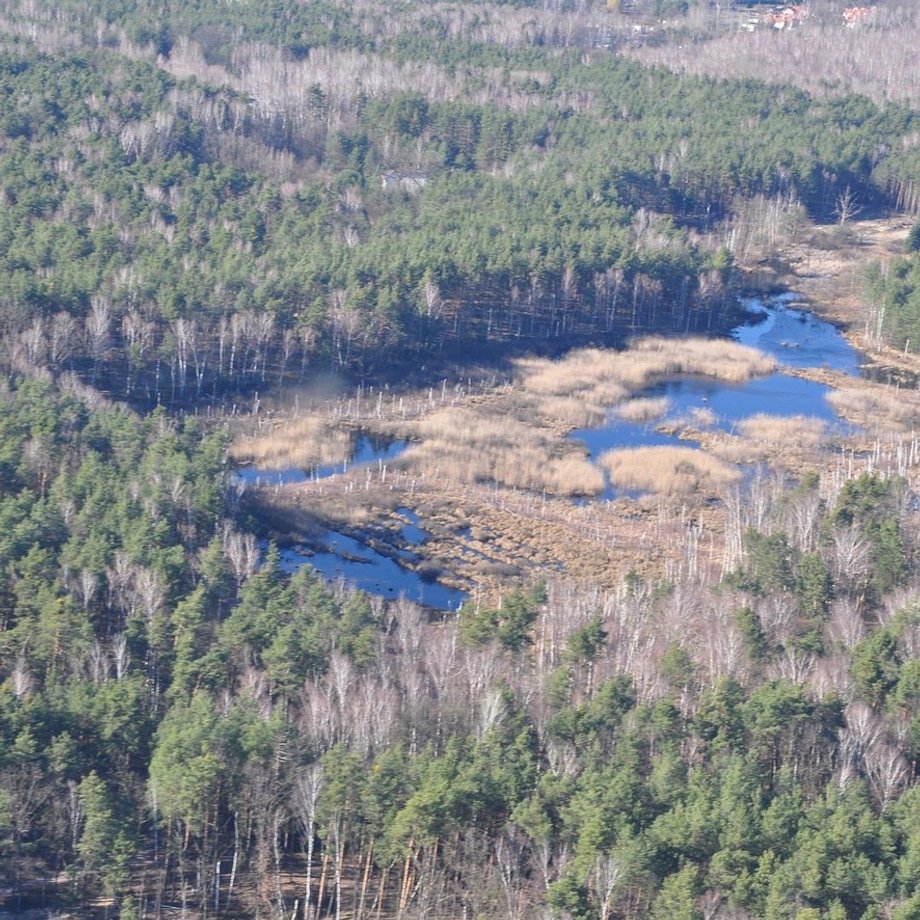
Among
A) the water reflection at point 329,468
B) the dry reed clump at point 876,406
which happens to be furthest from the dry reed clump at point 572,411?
the dry reed clump at point 876,406

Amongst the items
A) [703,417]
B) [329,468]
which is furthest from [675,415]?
[329,468]

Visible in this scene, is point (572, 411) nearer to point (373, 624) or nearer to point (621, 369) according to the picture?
point (621, 369)

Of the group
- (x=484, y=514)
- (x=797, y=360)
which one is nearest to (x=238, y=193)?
(x=797, y=360)

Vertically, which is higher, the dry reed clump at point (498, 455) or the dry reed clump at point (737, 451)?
the dry reed clump at point (737, 451)

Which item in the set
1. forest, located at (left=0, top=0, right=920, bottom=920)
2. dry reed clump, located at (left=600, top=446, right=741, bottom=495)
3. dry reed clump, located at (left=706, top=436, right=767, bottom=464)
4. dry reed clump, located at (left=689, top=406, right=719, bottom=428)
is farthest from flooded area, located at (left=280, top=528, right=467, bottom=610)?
dry reed clump, located at (left=689, top=406, right=719, bottom=428)

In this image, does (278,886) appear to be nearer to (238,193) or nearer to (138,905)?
(138,905)

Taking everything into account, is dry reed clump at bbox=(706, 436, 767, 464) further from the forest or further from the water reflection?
the water reflection

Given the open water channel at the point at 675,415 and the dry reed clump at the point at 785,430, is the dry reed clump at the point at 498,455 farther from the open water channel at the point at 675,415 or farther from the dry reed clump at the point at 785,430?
the dry reed clump at the point at 785,430
